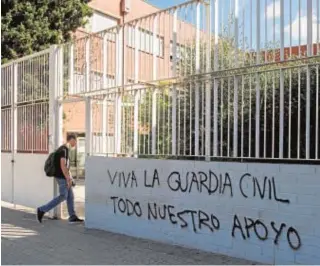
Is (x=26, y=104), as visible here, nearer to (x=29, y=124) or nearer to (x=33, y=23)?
(x=29, y=124)

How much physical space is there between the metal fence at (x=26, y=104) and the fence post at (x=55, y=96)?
36 centimetres

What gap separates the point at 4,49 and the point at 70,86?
615cm

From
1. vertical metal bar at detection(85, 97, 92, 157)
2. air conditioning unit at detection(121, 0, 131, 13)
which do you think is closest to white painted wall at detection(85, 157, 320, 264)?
vertical metal bar at detection(85, 97, 92, 157)

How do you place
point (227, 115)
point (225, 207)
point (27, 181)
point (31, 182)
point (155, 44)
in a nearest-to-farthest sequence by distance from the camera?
point (225, 207) → point (227, 115) → point (155, 44) → point (31, 182) → point (27, 181)

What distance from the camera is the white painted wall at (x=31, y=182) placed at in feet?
37.4

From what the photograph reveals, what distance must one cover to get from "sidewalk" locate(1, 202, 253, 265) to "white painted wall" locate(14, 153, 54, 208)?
1.63 metres

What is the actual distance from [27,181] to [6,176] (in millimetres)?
1617

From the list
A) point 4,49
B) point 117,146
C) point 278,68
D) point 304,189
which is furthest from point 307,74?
point 4,49

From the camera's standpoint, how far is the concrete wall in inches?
452

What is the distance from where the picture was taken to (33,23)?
52.6 feet

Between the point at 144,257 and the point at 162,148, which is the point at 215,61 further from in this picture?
the point at 144,257

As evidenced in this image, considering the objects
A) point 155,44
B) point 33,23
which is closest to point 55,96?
point 155,44

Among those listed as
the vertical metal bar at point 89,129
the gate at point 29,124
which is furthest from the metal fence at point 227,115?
the gate at point 29,124

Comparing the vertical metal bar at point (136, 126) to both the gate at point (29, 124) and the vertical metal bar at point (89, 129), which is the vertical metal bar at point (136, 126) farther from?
the gate at point (29, 124)
